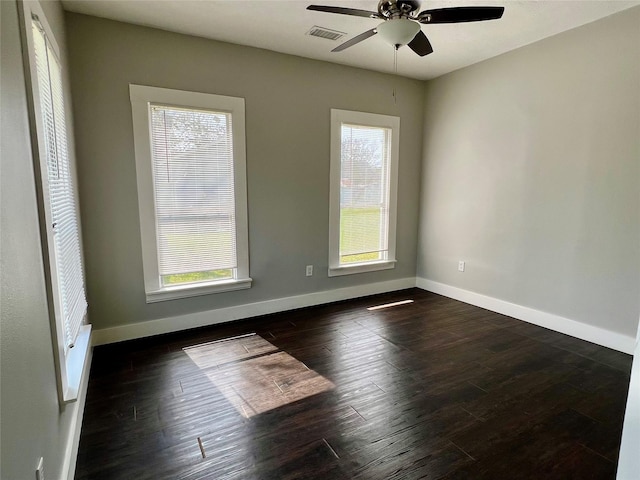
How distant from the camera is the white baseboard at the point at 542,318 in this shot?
2921 millimetres

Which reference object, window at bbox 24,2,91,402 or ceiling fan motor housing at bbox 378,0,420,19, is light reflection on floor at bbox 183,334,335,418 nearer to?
window at bbox 24,2,91,402

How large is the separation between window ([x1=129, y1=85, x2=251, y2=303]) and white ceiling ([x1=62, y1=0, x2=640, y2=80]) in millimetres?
562

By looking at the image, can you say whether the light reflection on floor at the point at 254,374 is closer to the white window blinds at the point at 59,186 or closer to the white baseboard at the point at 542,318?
the white window blinds at the point at 59,186

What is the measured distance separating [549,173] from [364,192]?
1904mm

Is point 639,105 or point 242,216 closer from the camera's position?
point 639,105

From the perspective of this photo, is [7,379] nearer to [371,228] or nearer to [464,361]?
[464,361]

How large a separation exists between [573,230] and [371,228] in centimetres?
207

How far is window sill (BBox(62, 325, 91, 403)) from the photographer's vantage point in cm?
159

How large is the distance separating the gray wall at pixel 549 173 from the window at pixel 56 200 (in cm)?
383

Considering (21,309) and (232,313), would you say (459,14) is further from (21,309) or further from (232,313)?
(232,313)

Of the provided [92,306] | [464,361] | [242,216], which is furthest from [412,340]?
[92,306]

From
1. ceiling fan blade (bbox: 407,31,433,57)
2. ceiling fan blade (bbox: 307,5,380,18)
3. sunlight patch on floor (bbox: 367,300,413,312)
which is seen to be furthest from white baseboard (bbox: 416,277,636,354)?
ceiling fan blade (bbox: 307,5,380,18)

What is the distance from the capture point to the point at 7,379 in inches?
37.2

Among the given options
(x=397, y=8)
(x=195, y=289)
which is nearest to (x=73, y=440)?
(x=195, y=289)
